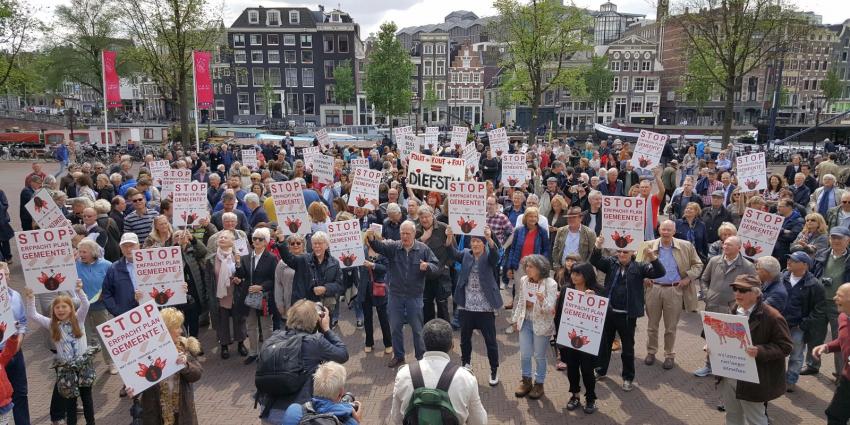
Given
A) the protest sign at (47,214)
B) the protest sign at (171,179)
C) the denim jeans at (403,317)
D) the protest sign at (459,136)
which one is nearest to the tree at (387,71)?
the protest sign at (459,136)

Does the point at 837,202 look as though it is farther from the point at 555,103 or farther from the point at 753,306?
the point at 555,103

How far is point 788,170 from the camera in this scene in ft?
53.3

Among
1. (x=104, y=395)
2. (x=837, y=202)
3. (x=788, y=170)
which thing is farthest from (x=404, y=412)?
(x=788, y=170)

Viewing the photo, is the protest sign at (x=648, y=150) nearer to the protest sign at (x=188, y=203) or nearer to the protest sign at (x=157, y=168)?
the protest sign at (x=188, y=203)

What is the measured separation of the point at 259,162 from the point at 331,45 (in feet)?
161

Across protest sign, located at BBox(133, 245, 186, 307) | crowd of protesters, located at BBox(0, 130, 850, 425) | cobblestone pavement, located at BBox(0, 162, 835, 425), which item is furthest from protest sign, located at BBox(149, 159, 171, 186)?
protest sign, located at BBox(133, 245, 186, 307)

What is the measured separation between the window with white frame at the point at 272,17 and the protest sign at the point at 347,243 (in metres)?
62.5

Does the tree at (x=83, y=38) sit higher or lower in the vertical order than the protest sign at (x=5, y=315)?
higher

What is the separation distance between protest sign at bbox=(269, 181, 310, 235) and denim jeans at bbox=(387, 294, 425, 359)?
2078 mm

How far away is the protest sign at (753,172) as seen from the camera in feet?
37.9

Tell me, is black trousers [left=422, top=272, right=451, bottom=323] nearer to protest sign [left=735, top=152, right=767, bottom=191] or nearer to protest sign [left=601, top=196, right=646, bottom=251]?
protest sign [left=601, top=196, right=646, bottom=251]

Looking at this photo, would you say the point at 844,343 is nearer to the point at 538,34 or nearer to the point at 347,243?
the point at 347,243

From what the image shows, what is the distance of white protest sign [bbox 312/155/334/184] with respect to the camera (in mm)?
13318

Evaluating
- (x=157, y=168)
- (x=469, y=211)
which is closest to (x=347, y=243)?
(x=469, y=211)
